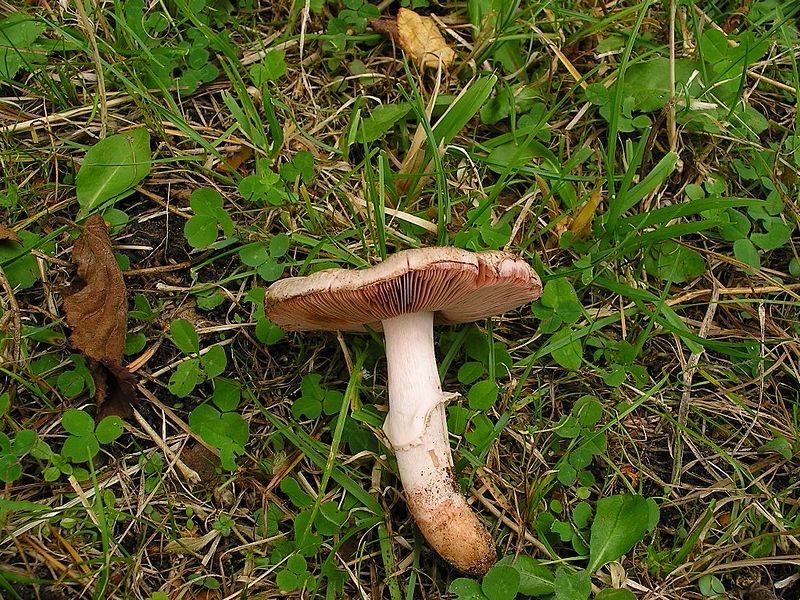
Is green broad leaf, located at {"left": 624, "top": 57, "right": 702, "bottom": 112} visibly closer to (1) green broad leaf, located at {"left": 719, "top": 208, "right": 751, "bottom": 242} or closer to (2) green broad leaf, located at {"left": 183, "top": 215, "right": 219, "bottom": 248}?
(1) green broad leaf, located at {"left": 719, "top": 208, "right": 751, "bottom": 242}

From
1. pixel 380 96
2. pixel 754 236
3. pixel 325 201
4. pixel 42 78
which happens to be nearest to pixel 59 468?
pixel 325 201

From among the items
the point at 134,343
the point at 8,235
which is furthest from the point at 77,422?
the point at 8,235

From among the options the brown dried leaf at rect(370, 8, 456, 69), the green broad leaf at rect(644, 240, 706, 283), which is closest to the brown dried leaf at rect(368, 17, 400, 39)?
the brown dried leaf at rect(370, 8, 456, 69)

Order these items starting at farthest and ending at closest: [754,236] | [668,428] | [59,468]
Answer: [754,236] < [668,428] < [59,468]

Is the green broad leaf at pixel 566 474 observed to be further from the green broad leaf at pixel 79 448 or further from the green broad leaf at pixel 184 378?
the green broad leaf at pixel 79 448

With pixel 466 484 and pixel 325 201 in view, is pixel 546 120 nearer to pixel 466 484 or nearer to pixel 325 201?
pixel 325 201

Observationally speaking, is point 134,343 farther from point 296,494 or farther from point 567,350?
point 567,350

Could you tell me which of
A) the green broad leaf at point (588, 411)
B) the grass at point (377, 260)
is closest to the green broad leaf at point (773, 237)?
the grass at point (377, 260)
